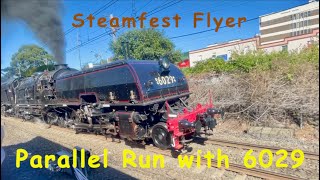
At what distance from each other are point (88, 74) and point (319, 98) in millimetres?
8284

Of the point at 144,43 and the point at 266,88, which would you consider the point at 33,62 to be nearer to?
the point at 144,43

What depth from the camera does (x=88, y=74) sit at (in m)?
9.27

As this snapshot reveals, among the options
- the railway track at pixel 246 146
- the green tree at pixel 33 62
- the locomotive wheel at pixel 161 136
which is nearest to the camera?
the railway track at pixel 246 146

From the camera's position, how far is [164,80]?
8375 millimetres

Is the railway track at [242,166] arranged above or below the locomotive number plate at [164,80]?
below

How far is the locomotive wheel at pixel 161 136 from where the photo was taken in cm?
712

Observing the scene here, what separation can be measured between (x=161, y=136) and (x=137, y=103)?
4.19 ft

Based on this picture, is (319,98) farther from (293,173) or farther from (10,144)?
(10,144)

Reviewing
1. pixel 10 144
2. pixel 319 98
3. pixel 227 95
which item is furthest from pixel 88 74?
pixel 319 98

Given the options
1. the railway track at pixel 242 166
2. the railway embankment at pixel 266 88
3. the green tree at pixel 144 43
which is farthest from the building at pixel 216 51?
the railway track at pixel 242 166

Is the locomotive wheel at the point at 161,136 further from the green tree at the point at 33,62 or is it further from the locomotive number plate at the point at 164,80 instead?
the green tree at the point at 33,62

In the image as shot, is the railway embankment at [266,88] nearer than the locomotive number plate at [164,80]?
Yes

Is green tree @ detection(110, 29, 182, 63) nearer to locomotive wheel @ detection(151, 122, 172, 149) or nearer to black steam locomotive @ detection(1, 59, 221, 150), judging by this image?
black steam locomotive @ detection(1, 59, 221, 150)

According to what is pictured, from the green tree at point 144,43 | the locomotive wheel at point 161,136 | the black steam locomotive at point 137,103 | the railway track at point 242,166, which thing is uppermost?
the green tree at point 144,43
